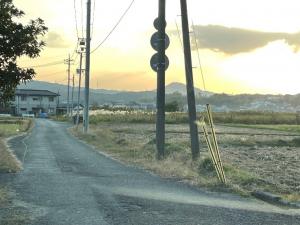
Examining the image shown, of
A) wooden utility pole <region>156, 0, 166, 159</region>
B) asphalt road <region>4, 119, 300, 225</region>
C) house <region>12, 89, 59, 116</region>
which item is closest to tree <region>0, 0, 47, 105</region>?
asphalt road <region>4, 119, 300, 225</region>

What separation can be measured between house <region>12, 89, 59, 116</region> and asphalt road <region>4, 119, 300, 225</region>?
131033mm

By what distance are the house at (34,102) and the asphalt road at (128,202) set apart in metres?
131

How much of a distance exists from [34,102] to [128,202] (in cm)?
13960

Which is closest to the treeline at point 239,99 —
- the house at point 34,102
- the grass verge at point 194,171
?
the house at point 34,102

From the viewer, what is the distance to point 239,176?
14328mm

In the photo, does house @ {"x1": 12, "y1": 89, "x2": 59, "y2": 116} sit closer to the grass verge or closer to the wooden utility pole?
the grass verge

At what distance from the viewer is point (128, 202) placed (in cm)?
1048

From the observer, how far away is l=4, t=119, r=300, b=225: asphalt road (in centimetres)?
875

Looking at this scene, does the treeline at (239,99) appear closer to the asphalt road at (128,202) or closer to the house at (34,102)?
the house at (34,102)

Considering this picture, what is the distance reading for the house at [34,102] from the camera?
14388cm

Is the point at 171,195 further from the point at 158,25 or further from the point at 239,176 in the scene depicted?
the point at 158,25

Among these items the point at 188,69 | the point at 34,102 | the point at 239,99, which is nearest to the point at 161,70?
the point at 188,69

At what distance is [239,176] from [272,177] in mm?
1896

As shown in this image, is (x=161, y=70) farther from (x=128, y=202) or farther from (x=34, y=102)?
(x=34, y=102)
